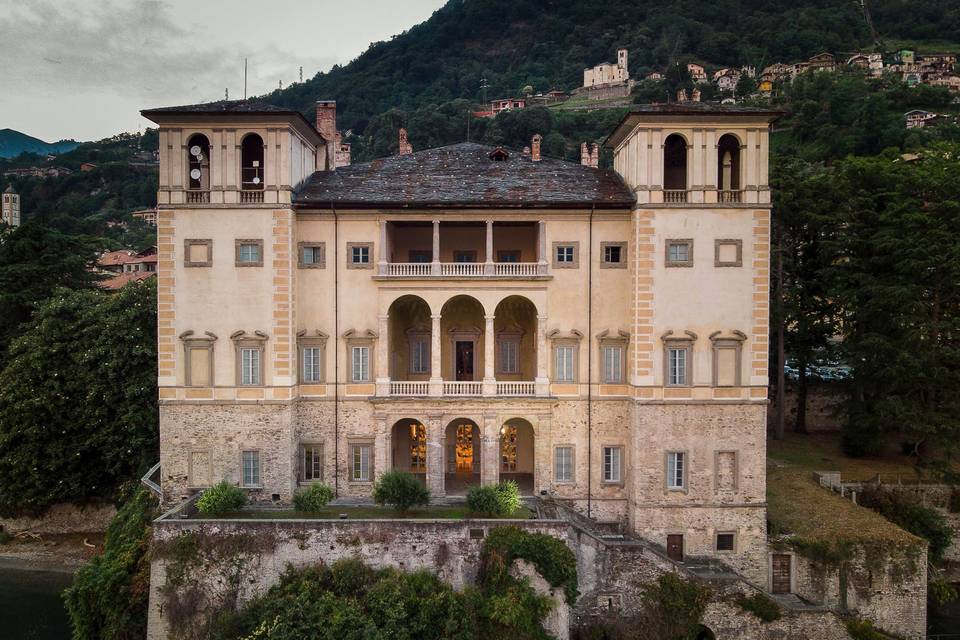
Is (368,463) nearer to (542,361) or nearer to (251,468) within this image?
(251,468)

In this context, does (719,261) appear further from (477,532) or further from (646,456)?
(477,532)

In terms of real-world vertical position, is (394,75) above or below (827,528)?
above

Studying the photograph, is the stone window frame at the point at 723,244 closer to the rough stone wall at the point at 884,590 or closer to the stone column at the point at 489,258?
the stone column at the point at 489,258

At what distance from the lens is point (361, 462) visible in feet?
93.2

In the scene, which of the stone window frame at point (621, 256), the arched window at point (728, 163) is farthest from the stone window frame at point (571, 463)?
the arched window at point (728, 163)

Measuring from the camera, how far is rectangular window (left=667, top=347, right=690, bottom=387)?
2662 cm

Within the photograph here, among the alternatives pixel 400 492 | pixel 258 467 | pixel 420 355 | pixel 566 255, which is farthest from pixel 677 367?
pixel 258 467

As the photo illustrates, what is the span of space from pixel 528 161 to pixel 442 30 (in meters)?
157

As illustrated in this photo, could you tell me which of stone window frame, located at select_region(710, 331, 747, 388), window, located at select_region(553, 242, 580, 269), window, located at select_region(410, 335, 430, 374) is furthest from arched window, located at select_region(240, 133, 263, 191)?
stone window frame, located at select_region(710, 331, 747, 388)

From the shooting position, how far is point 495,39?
566 ft

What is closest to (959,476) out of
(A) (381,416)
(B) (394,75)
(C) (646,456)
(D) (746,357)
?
(D) (746,357)

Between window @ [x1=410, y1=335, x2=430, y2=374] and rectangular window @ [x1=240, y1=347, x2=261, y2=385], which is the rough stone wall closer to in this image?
window @ [x1=410, y1=335, x2=430, y2=374]

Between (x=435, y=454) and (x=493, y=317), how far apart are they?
6.46 m

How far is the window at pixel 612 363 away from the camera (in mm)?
27984
